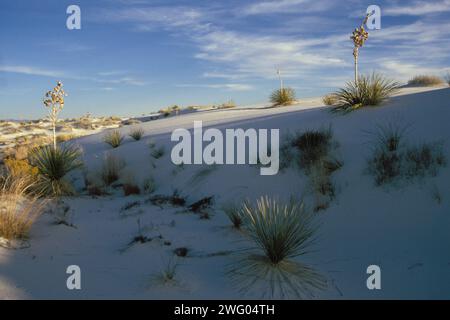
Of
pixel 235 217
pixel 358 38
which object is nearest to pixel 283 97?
pixel 358 38

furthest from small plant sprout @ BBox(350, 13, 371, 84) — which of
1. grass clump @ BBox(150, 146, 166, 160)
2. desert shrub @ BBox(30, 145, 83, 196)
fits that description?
desert shrub @ BBox(30, 145, 83, 196)

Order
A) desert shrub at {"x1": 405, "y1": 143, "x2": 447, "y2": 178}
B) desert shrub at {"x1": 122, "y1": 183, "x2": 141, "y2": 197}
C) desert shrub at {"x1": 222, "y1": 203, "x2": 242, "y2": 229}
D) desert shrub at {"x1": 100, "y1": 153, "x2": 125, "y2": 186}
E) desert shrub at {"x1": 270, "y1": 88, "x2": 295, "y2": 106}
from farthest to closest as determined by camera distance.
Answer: desert shrub at {"x1": 270, "y1": 88, "x2": 295, "y2": 106} < desert shrub at {"x1": 100, "y1": 153, "x2": 125, "y2": 186} < desert shrub at {"x1": 122, "y1": 183, "x2": 141, "y2": 197} < desert shrub at {"x1": 222, "y1": 203, "x2": 242, "y2": 229} < desert shrub at {"x1": 405, "y1": 143, "x2": 447, "y2": 178}

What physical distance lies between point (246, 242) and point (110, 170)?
14.5ft

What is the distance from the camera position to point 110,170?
759 centimetres

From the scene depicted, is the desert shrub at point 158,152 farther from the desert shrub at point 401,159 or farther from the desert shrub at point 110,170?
the desert shrub at point 401,159

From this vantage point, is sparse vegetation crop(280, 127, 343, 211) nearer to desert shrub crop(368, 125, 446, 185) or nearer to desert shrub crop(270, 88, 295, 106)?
desert shrub crop(368, 125, 446, 185)

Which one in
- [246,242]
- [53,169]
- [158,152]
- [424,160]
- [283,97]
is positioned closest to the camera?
[246,242]

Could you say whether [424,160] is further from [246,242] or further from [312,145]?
[246,242]

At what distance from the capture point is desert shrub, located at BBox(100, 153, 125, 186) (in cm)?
750

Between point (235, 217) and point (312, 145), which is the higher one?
point (312, 145)

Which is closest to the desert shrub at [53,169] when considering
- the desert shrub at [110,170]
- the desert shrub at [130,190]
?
the desert shrub at [110,170]

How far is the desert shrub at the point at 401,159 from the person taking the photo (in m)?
4.46

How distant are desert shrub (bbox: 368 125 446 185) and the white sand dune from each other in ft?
0.48
